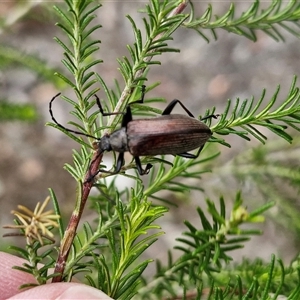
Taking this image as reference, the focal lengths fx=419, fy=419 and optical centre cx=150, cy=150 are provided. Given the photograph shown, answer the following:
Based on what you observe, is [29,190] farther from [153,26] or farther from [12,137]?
[153,26]

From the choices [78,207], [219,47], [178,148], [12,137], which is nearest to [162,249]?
[12,137]

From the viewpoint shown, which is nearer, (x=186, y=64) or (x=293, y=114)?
(x=293, y=114)

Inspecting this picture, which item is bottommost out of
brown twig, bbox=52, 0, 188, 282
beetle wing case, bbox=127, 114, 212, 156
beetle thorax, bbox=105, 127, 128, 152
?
brown twig, bbox=52, 0, 188, 282

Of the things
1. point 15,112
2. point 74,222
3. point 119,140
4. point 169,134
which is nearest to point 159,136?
point 169,134

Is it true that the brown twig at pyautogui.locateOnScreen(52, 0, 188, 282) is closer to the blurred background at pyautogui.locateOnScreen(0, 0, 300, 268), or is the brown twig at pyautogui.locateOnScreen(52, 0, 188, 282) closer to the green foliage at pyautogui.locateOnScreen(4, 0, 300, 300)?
the green foliage at pyautogui.locateOnScreen(4, 0, 300, 300)

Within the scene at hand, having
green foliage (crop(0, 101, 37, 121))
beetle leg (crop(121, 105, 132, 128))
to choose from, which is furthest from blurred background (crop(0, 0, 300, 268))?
beetle leg (crop(121, 105, 132, 128))

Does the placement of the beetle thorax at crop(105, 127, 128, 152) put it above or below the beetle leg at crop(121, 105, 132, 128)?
below
